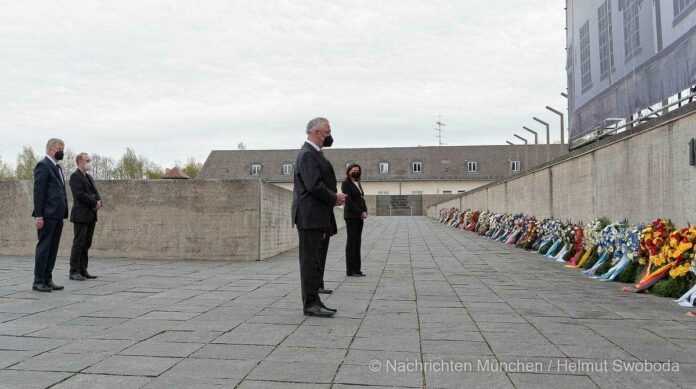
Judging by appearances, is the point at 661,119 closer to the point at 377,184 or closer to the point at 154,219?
the point at 154,219

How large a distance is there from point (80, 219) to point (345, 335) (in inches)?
202

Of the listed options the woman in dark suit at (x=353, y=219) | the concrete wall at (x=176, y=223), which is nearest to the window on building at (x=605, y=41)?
the woman in dark suit at (x=353, y=219)

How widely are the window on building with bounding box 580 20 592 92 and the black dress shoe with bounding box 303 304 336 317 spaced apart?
30.0 feet

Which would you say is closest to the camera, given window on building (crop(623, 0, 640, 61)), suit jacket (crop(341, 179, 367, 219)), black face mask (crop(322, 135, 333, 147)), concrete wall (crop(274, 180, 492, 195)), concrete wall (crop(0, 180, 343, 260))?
black face mask (crop(322, 135, 333, 147))

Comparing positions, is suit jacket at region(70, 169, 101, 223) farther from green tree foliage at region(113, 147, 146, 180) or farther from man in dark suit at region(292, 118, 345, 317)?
green tree foliage at region(113, 147, 146, 180)

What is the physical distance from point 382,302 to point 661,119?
4.71m

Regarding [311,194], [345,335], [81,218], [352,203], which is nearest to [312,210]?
[311,194]

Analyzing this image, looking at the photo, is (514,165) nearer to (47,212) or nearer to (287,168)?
(287,168)

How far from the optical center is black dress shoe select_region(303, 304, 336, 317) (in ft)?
16.9

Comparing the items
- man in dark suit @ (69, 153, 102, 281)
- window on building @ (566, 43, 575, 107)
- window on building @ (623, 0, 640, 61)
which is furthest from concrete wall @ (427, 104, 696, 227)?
man in dark suit @ (69, 153, 102, 281)

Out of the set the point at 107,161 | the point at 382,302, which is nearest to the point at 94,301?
the point at 382,302

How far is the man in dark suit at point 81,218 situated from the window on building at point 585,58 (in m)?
9.95

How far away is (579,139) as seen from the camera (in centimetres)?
1240

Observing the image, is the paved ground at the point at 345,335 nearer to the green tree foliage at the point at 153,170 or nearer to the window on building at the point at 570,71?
the window on building at the point at 570,71
